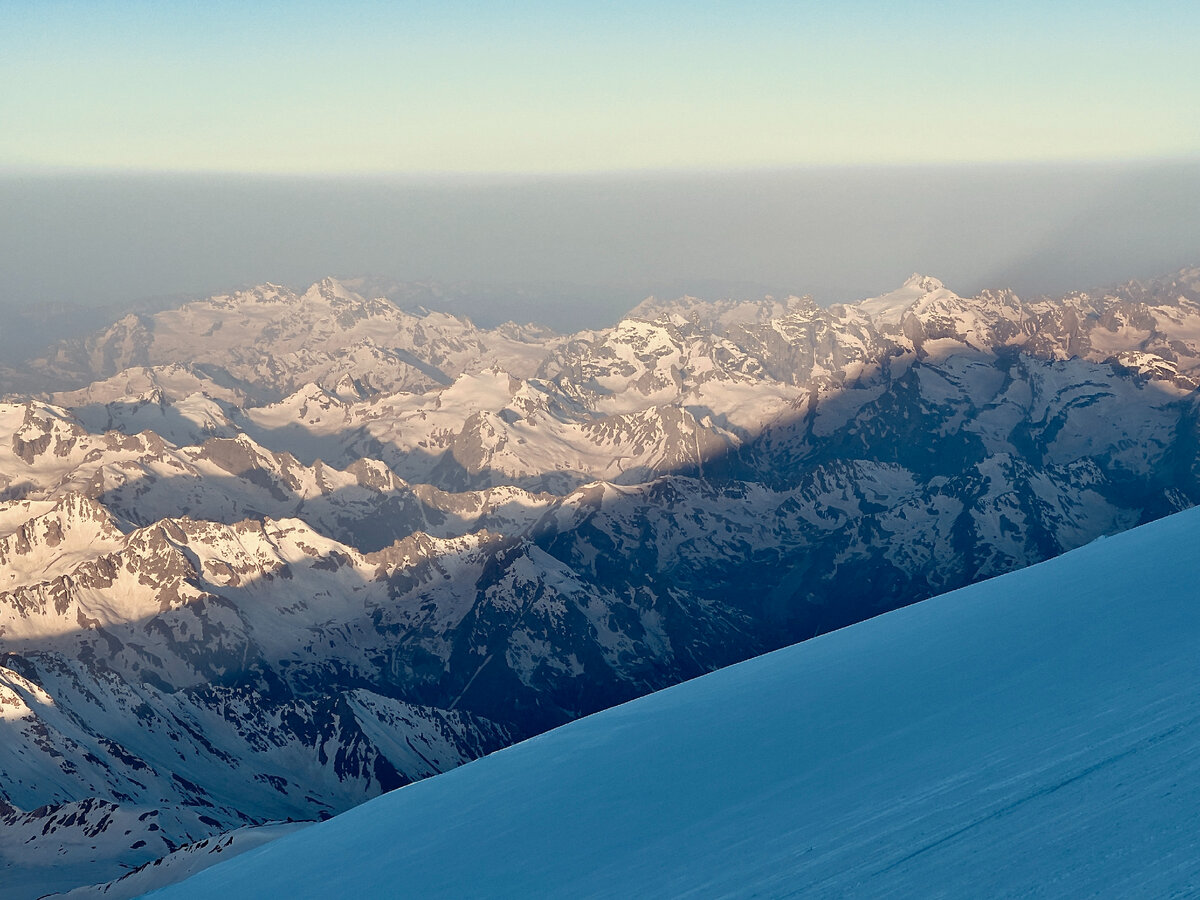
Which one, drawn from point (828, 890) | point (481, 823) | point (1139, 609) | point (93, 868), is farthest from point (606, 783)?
point (93, 868)

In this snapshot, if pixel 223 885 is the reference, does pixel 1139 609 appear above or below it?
above

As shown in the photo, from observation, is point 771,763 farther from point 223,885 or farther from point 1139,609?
point 223,885

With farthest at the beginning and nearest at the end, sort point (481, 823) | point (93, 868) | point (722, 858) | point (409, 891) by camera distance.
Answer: point (93, 868) < point (481, 823) < point (409, 891) < point (722, 858)

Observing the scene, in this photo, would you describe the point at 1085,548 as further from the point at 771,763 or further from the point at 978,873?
the point at 978,873

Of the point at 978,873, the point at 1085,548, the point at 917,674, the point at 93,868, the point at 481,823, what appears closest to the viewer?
the point at 978,873

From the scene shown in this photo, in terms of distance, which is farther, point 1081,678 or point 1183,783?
point 1081,678

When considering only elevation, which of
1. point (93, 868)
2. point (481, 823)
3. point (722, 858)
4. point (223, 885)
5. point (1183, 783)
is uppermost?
point (1183, 783)
